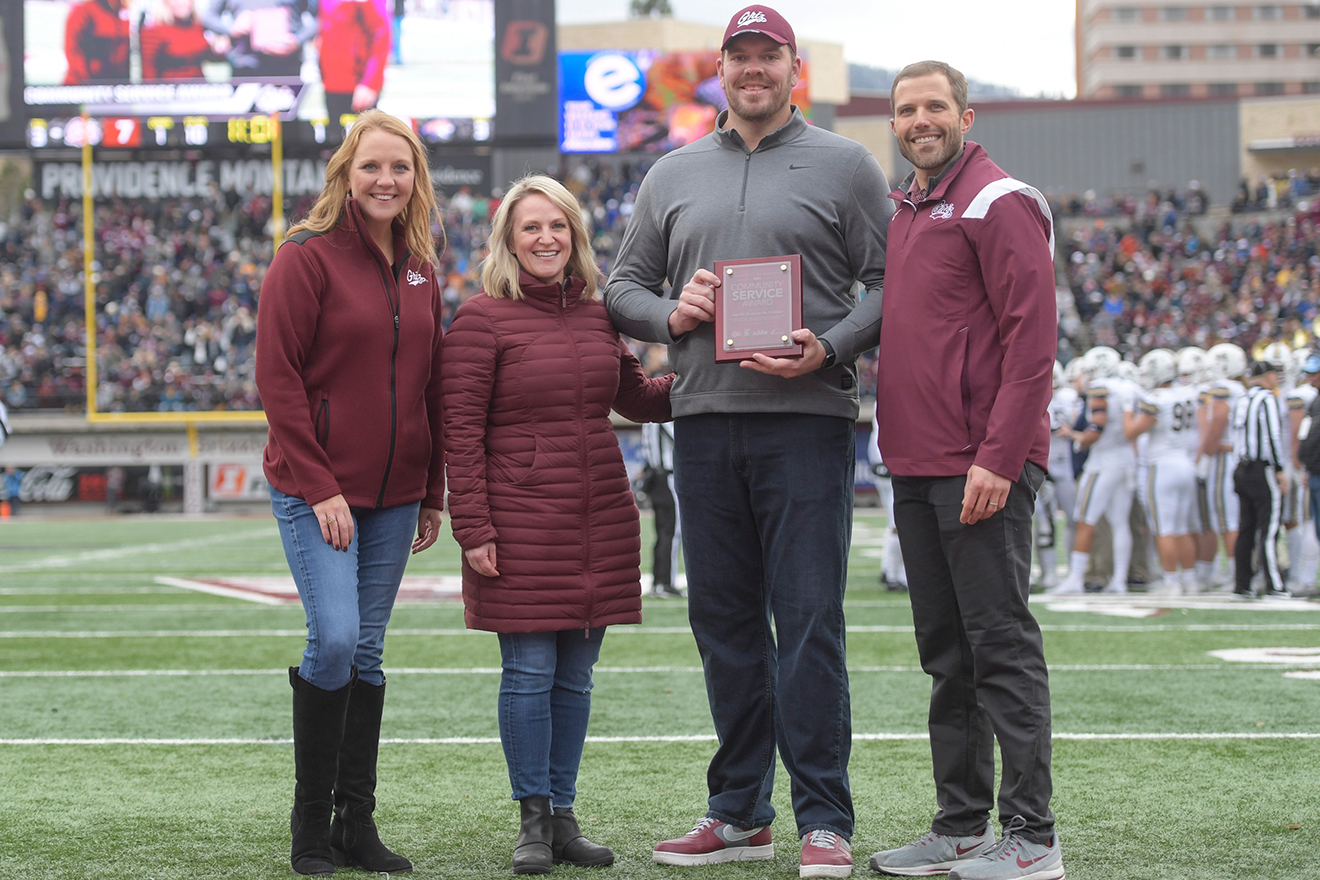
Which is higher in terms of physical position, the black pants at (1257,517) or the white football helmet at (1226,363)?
the white football helmet at (1226,363)

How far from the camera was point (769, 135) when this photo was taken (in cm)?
379

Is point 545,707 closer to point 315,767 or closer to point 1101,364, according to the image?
point 315,767

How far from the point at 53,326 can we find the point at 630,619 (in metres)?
31.0

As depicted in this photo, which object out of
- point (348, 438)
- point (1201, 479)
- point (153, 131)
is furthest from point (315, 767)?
point (153, 131)

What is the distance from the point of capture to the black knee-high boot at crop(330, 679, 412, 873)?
367 centimetres

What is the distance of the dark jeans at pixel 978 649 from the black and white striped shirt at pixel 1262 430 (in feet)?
25.4

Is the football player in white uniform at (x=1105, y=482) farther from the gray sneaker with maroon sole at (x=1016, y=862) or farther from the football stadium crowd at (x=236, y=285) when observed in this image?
the football stadium crowd at (x=236, y=285)

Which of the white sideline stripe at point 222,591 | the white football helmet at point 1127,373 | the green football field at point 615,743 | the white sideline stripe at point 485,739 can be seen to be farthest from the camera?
the white football helmet at point 1127,373

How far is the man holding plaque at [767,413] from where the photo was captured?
3.62 m

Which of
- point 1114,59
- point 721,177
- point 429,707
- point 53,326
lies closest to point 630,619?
point 721,177

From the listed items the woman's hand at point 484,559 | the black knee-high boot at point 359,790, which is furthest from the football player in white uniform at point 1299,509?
the black knee-high boot at point 359,790

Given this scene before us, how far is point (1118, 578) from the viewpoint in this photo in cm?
1113

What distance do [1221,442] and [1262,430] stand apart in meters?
0.86

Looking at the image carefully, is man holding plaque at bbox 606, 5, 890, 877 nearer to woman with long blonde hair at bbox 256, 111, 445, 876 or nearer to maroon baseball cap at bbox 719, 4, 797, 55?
maroon baseball cap at bbox 719, 4, 797, 55
